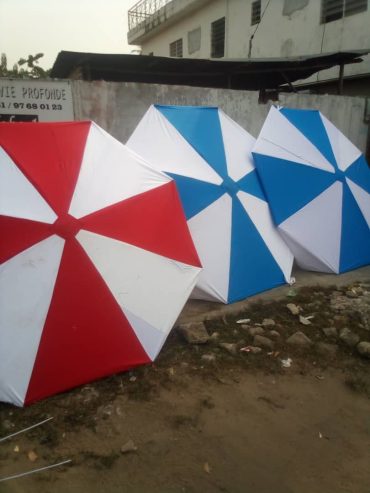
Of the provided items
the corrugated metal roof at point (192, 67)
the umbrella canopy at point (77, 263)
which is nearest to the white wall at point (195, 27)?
the corrugated metal roof at point (192, 67)

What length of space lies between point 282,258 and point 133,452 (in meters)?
2.52

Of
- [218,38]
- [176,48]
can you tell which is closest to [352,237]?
[218,38]

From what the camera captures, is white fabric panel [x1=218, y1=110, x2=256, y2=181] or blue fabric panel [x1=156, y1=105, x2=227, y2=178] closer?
blue fabric panel [x1=156, y1=105, x2=227, y2=178]

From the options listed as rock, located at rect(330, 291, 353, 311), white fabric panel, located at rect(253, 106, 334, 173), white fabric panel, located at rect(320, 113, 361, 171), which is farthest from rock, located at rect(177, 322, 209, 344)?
white fabric panel, located at rect(320, 113, 361, 171)

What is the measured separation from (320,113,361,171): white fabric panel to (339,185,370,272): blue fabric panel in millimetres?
372

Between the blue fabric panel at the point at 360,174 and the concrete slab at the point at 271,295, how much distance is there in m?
1.01

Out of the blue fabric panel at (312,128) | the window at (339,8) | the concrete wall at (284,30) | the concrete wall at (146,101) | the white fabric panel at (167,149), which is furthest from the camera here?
the concrete wall at (284,30)

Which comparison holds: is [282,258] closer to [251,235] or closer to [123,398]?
[251,235]

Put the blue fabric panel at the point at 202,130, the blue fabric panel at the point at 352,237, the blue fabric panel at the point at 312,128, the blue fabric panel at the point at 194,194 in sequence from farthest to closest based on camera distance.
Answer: the blue fabric panel at the point at 312,128, the blue fabric panel at the point at 352,237, the blue fabric panel at the point at 202,130, the blue fabric panel at the point at 194,194

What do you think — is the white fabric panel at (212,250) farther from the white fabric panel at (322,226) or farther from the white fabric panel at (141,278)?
the white fabric panel at (322,226)

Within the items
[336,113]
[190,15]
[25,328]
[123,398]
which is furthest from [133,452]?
[190,15]

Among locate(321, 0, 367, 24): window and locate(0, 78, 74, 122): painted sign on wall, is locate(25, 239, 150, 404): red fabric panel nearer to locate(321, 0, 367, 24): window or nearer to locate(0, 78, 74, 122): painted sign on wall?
locate(0, 78, 74, 122): painted sign on wall

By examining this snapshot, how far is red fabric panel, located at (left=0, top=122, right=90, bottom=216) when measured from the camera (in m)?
2.58

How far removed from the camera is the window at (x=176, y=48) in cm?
1801
